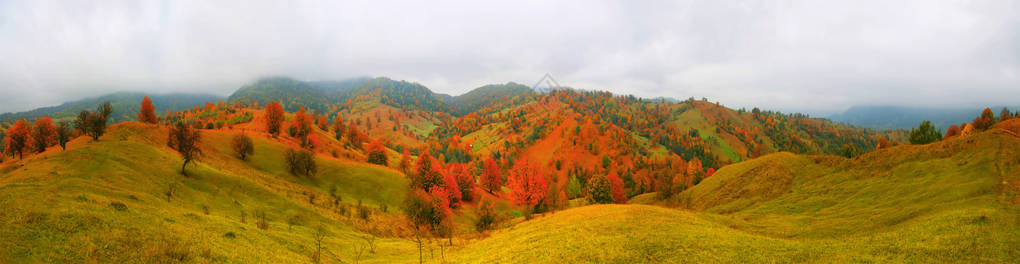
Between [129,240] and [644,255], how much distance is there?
25.5m

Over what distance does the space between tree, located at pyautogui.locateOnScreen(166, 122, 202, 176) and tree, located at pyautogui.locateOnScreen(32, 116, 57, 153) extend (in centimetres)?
2028

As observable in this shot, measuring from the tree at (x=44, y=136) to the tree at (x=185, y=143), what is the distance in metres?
20.3

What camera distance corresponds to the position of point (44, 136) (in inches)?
2445

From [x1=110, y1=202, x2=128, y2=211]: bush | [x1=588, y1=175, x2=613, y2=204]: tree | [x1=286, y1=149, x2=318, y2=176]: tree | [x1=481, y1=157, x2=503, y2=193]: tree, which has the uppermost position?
[x1=110, y1=202, x2=128, y2=211]: bush

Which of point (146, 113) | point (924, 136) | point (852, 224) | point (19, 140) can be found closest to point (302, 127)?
point (146, 113)

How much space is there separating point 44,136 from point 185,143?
1794 inches

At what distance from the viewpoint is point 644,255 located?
1856cm

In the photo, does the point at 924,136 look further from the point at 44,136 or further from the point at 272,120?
the point at 44,136

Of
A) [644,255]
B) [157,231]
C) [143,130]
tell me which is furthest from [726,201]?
[143,130]

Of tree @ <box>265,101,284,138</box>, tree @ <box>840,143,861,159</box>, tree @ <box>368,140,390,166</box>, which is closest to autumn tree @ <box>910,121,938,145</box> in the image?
tree @ <box>840,143,861,159</box>

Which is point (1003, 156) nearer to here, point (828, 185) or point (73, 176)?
point (828, 185)

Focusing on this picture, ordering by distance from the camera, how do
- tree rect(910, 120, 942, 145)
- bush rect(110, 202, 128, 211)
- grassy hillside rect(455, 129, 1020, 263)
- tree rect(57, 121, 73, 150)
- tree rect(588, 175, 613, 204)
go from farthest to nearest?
1. tree rect(910, 120, 942, 145)
2. tree rect(588, 175, 613, 204)
3. tree rect(57, 121, 73, 150)
4. bush rect(110, 202, 128, 211)
5. grassy hillside rect(455, 129, 1020, 263)

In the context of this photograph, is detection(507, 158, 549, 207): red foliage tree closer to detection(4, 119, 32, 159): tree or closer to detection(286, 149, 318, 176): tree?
detection(286, 149, 318, 176): tree

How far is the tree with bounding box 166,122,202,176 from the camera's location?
40312 mm
